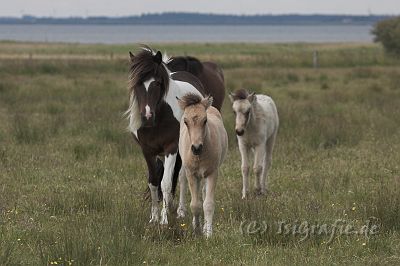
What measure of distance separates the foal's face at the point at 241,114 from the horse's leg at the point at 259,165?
525 mm

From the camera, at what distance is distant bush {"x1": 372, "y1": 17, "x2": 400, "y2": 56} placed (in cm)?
4162

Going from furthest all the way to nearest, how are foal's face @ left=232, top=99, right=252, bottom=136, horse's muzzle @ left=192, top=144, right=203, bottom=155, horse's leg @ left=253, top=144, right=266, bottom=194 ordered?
horse's leg @ left=253, top=144, right=266, bottom=194 → foal's face @ left=232, top=99, right=252, bottom=136 → horse's muzzle @ left=192, top=144, right=203, bottom=155

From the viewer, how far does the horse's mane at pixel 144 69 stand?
306 inches

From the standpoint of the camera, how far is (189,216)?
8078mm

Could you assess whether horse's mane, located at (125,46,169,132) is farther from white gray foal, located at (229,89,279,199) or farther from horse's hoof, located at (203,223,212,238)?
white gray foal, located at (229,89,279,199)

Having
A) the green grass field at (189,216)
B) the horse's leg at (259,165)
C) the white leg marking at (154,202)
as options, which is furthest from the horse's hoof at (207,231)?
the horse's leg at (259,165)

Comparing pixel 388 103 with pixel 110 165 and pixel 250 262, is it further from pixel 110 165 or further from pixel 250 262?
pixel 250 262

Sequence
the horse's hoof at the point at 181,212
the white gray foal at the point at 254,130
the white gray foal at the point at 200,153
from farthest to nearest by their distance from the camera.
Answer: the white gray foal at the point at 254,130 → the horse's hoof at the point at 181,212 → the white gray foal at the point at 200,153

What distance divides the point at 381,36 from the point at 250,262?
135 feet

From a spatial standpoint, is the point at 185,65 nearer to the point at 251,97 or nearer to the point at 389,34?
the point at 251,97

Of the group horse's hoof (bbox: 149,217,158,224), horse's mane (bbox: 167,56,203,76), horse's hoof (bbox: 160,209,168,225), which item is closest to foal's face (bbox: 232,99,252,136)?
horse's mane (bbox: 167,56,203,76)

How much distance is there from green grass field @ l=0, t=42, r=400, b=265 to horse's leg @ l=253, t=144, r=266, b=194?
227mm

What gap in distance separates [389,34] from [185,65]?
116 ft

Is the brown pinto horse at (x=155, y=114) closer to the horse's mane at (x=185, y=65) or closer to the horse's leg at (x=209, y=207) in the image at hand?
the horse's leg at (x=209, y=207)
